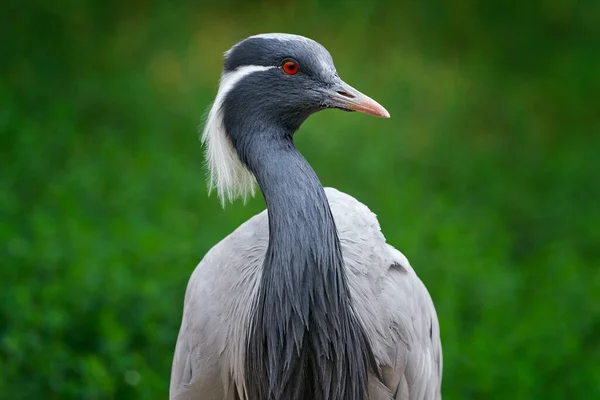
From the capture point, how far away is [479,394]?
5.56 meters

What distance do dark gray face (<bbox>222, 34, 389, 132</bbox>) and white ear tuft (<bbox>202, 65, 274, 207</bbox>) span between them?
20 millimetres

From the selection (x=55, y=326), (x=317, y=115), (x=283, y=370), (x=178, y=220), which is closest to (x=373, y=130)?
(x=317, y=115)

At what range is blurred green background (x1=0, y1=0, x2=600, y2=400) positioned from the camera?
5547 mm

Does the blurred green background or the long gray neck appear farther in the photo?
the blurred green background

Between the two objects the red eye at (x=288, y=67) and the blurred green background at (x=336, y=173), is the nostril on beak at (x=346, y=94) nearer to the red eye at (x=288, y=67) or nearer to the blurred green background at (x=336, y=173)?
the red eye at (x=288, y=67)

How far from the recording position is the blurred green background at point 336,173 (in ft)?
18.2

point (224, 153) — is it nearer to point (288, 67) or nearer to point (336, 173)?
point (288, 67)

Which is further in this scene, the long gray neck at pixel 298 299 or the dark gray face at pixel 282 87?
the dark gray face at pixel 282 87

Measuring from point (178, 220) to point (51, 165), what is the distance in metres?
1.47

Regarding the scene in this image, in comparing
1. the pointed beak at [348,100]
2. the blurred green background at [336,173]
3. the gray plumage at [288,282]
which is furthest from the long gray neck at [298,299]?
the blurred green background at [336,173]

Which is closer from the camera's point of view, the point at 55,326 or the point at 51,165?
the point at 55,326

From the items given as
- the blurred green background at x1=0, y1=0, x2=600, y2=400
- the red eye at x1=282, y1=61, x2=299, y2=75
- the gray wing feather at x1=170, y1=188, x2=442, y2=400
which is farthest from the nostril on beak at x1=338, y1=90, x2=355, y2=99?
the blurred green background at x1=0, y1=0, x2=600, y2=400

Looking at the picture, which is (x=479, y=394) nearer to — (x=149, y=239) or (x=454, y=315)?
(x=454, y=315)

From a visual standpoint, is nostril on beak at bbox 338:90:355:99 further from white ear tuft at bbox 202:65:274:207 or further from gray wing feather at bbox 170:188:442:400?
gray wing feather at bbox 170:188:442:400
